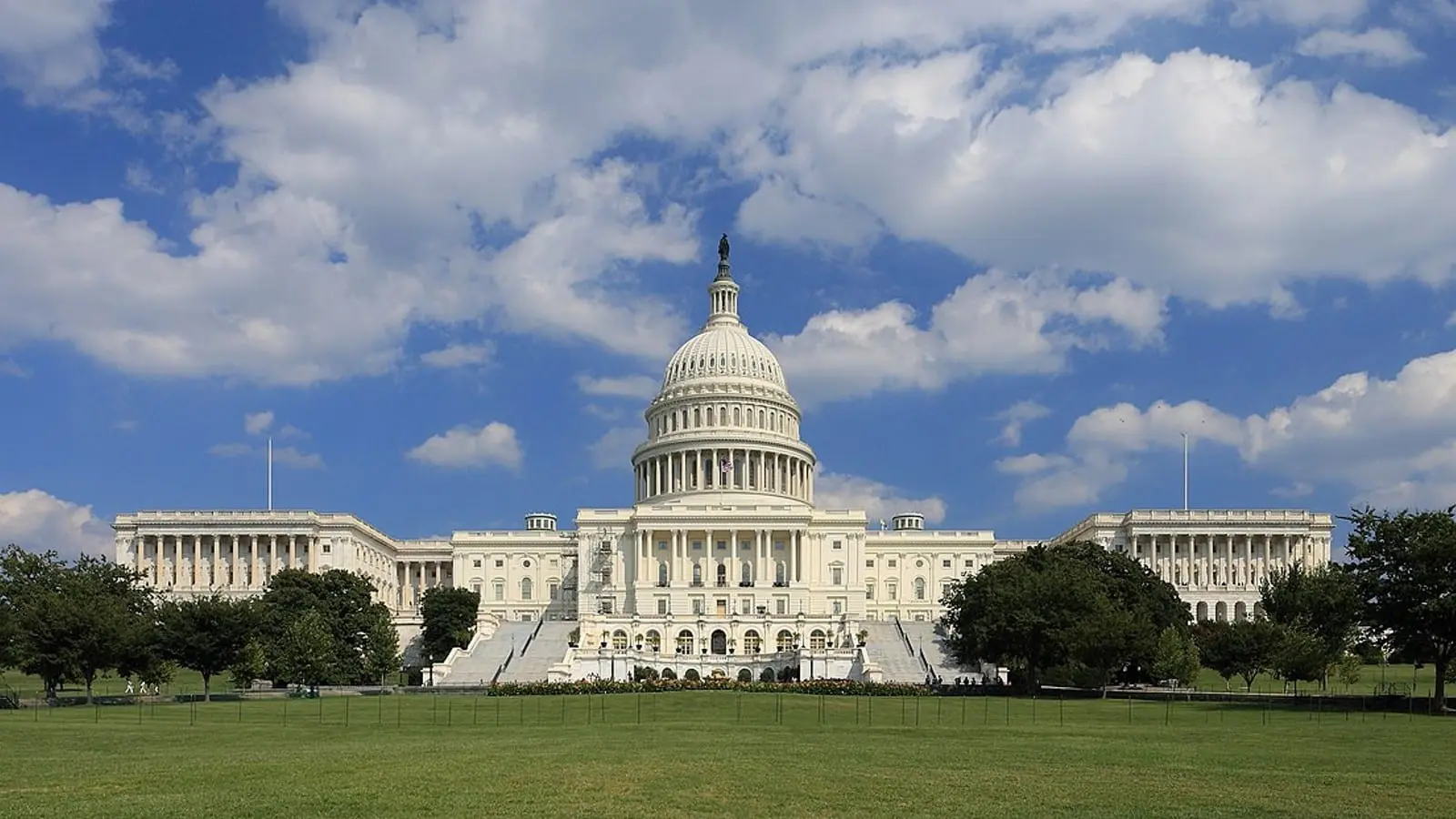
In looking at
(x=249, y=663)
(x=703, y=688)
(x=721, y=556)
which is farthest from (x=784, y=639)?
(x=249, y=663)

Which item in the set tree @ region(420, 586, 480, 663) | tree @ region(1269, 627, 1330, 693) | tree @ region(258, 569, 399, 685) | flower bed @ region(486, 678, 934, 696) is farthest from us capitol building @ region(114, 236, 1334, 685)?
tree @ region(1269, 627, 1330, 693)

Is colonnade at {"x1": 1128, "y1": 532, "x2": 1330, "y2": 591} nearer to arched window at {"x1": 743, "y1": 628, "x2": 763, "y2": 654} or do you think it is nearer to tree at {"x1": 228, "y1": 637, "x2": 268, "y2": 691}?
arched window at {"x1": 743, "y1": 628, "x2": 763, "y2": 654}

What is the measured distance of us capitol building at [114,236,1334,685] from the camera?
138875mm

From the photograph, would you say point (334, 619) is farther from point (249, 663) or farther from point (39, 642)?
point (39, 642)

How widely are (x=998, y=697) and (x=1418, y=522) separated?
23.8 meters

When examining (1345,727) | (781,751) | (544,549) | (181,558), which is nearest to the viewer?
(781,751)

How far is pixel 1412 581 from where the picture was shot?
6994 cm

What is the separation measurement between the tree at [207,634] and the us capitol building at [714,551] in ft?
127

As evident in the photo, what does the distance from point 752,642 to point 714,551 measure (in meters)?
23.3

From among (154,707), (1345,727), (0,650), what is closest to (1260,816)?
(1345,727)

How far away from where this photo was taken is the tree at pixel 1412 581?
6769cm

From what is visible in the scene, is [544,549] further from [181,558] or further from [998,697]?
[998,697]

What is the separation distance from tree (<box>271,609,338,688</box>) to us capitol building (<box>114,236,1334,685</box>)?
3389cm

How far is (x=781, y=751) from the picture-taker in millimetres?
42875
